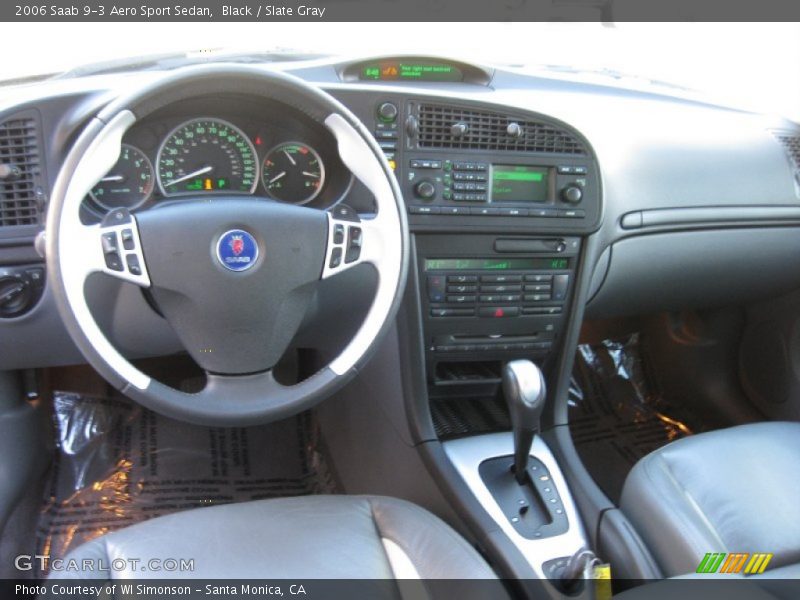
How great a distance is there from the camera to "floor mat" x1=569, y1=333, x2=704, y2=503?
2.45 metres

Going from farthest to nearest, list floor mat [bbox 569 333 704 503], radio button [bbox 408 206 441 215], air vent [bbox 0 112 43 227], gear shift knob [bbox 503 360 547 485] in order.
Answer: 1. floor mat [bbox 569 333 704 503]
2. radio button [bbox 408 206 441 215]
3. gear shift knob [bbox 503 360 547 485]
4. air vent [bbox 0 112 43 227]

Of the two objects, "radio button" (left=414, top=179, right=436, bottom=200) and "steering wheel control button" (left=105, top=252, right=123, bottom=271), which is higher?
"radio button" (left=414, top=179, right=436, bottom=200)

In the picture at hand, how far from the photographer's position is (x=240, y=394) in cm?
127

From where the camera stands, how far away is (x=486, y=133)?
168cm

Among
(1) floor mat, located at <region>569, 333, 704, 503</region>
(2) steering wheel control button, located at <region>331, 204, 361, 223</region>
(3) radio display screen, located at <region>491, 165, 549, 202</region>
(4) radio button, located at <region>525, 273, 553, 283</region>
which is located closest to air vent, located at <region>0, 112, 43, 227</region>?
(2) steering wheel control button, located at <region>331, 204, 361, 223</region>

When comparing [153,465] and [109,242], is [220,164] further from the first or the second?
[153,465]

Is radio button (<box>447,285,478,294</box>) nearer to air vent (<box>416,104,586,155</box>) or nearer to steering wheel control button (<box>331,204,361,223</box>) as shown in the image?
air vent (<box>416,104,586,155</box>)

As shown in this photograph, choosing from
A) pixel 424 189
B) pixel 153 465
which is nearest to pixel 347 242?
pixel 424 189

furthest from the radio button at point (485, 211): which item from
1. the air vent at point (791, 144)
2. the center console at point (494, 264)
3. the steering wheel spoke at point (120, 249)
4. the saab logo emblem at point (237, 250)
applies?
the air vent at point (791, 144)

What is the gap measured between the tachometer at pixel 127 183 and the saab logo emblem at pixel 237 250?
8.4 inches

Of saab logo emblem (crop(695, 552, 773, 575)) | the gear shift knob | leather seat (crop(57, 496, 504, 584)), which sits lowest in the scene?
saab logo emblem (crop(695, 552, 773, 575))

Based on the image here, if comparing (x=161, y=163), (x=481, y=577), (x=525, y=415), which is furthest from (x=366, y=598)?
(x=161, y=163)

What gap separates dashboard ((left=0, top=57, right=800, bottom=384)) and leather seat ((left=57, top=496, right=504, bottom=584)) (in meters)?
0.35
